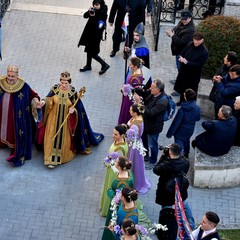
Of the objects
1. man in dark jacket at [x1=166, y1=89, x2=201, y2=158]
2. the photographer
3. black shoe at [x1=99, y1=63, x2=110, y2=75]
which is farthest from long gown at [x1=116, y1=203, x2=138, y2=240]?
black shoe at [x1=99, y1=63, x2=110, y2=75]

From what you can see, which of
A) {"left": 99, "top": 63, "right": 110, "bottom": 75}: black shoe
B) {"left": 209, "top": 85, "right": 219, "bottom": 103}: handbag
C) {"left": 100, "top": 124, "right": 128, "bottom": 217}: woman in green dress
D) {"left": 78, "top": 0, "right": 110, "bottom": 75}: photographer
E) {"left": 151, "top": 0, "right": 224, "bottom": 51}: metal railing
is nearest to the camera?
{"left": 100, "top": 124, "right": 128, "bottom": 217}: woman in green dress

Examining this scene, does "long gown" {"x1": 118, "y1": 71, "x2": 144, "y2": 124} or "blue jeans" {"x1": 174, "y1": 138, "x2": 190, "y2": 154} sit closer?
"blue jeans" {"x1": 174, "y1": 138, "x2": 190, "y2": 154}

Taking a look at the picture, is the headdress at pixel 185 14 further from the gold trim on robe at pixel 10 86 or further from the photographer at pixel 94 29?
the gold trim on robe at pixel 10 86

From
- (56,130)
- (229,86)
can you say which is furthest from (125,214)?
(229,86)

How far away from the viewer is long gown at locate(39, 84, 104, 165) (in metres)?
11.8

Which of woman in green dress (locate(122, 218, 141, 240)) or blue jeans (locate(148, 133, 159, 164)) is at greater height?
woman in green dress (locate(122, 218, 141, 240))

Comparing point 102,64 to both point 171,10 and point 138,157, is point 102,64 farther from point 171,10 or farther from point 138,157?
point 138,157

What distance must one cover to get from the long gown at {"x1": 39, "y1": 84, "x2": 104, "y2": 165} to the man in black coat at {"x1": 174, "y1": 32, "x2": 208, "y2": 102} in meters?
2.33

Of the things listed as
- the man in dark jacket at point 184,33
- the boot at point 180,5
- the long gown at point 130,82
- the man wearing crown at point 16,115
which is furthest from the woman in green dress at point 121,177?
the boot at point 180,5

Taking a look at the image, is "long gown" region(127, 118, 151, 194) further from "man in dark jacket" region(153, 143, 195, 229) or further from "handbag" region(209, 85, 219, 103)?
"handbag" region(209, 85, 219, 103)

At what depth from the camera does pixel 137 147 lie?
11.0 m

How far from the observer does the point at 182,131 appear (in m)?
12.0

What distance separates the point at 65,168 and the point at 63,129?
79 cm

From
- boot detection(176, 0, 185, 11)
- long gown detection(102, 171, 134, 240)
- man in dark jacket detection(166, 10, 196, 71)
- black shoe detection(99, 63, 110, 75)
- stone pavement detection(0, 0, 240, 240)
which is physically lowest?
stone pavement detection(0, 0, 240, 240)
